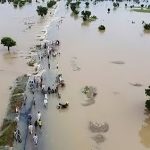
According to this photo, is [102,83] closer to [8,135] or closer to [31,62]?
[31,62]

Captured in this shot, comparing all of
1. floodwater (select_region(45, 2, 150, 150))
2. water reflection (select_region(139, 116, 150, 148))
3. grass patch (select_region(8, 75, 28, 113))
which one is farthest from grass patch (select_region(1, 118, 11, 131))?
water reflection (select_region(139, 116, 150, 148))

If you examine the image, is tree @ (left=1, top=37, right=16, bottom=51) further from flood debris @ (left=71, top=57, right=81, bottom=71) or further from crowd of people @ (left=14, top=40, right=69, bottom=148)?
flood debris @ (left=71, top=57, right=81, bottom=71)

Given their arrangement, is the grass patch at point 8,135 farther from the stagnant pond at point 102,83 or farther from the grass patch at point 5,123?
the stagnant pond at point 102,83

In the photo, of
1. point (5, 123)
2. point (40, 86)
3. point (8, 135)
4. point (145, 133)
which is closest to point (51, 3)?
point (40, 86)

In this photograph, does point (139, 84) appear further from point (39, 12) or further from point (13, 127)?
point (39, 12)

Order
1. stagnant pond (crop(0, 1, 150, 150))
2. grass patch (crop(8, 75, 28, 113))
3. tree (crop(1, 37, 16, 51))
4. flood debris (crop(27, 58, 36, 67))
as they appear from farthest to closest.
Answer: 1. tree (crop(1, 37, 16, 51))
2. flood debris (crop(27, 58, 36, 67))
3. grass patch (crop(8, 75, 28, 113))
4. stagnant pond (crop(0, 1, 150, 150))

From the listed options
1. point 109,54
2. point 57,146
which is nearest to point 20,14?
point 109,54

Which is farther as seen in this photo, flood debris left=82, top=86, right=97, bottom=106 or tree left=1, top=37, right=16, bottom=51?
tree left=1, top=37, right=16, bottom=51

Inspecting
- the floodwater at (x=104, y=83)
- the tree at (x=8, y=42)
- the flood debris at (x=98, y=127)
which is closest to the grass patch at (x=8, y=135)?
the floodwater at (x=104, y=83)
